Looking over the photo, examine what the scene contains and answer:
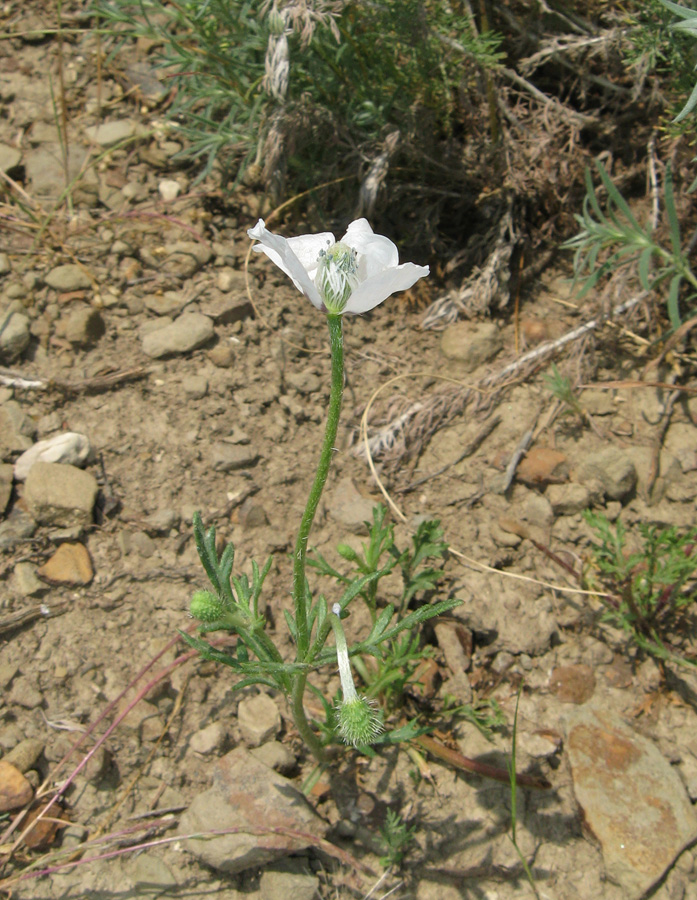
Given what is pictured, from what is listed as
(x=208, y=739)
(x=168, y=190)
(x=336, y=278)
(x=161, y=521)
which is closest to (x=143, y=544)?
(x=161, y=521)

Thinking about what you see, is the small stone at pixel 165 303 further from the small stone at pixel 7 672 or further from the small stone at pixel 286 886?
the small stone at pixel 286 886

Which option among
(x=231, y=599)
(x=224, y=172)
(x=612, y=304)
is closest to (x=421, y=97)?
(x=224, y=172)

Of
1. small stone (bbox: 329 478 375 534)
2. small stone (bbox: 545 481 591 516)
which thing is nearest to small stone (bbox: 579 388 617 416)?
small stone (bbox: 545 481 591 516)

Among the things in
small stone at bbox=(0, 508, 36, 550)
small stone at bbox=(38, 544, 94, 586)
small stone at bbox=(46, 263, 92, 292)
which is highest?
small stone at bbox=(46, 263, 92, 292)

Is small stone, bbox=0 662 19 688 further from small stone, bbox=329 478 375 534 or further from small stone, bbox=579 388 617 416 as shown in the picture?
small stone, bbox=579 388 617 416

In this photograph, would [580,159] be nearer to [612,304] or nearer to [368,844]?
[612,304]
